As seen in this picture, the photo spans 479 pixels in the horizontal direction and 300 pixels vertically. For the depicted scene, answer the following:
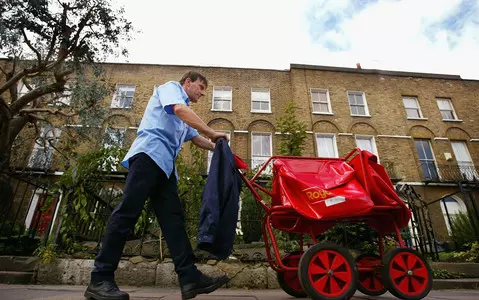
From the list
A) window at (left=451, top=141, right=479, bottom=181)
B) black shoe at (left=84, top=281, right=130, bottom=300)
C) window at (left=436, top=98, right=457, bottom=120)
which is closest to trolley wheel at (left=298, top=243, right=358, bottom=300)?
black shoe at (left=84, top=281, right=130, bottom=300)

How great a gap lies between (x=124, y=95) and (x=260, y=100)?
27.3 feet

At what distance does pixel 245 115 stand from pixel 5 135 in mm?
11147

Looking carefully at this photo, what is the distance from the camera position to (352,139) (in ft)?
50.5

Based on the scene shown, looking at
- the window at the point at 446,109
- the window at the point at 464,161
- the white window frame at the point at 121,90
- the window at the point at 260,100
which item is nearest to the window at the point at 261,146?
the window at the point at 260,100

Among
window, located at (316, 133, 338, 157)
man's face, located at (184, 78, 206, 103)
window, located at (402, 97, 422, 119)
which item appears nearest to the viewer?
man's face, located at (184, 78, 206, 103)

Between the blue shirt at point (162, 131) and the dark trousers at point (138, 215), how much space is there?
7 cm

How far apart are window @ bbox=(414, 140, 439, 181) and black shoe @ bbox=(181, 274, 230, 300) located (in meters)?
16.5

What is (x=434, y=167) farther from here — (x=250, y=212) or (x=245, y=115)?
(x=250, y=212)

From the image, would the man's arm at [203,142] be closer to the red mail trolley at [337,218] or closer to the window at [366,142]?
the red mail trolley at [337,218]

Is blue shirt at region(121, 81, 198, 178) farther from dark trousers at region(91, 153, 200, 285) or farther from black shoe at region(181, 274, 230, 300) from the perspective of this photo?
black shoe at region(181, 274, 230, 300)

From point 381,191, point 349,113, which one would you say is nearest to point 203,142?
point 381,191

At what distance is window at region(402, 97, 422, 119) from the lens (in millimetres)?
16605

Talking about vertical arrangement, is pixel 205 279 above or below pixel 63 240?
below

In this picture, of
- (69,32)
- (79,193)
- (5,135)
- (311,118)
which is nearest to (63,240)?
(79,193)
